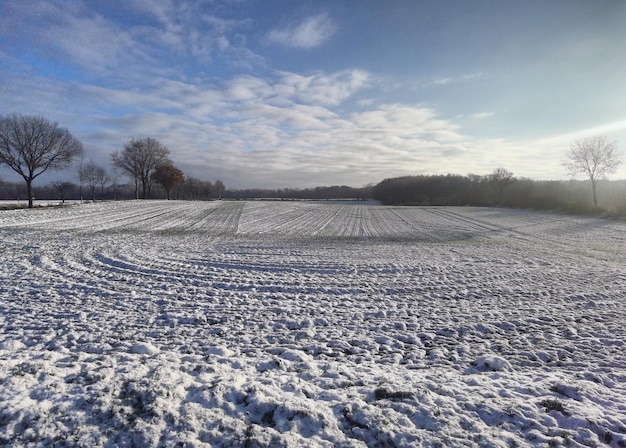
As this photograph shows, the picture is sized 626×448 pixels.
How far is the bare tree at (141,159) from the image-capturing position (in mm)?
71562

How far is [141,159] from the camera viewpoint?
2859 inches

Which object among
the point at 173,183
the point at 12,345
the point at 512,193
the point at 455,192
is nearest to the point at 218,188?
the point at 173,183

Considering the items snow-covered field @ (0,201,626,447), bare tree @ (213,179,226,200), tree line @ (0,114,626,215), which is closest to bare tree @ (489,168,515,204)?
tree line @ (0,114,626,215)

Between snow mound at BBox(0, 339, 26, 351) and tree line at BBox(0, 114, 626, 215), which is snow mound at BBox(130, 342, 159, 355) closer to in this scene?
snow mound at BBox(0, 339, 26, 351)

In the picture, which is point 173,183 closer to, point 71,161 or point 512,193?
point 71,161

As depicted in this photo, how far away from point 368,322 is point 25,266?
1213 centimetres

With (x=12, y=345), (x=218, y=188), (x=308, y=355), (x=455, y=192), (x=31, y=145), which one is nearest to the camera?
(x=12, y=345)

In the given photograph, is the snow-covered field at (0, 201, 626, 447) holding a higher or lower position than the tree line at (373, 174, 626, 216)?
lower

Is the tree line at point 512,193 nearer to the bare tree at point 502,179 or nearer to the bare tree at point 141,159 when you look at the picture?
the bare tree at point 502,179

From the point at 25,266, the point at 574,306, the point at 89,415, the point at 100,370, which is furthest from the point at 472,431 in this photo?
the point at 25,266

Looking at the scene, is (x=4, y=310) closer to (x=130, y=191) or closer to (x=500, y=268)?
(x=500, y=268)

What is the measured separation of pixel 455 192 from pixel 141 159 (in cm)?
10449

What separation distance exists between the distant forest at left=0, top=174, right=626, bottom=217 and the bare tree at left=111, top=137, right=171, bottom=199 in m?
9.28

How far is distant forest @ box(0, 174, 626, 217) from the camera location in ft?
167
